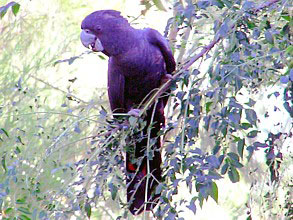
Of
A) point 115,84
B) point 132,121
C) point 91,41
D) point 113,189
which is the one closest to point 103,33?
point 91,41

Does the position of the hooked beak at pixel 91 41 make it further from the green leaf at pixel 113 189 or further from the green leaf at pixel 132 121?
the green leaf at pixel 113 189

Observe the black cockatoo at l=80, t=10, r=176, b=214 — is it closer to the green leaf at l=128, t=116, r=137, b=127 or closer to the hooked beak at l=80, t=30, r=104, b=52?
the hooked beak at l=80, t=30, r=104, b=52

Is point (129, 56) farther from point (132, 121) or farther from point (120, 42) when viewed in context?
point (132, 121)

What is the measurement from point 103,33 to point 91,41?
51 millimetres

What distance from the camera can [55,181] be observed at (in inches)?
109

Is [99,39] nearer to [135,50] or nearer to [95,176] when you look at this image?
[135,50]

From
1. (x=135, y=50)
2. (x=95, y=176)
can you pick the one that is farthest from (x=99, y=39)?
(x=95, y=176)

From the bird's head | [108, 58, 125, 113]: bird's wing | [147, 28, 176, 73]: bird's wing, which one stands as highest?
the bird's head

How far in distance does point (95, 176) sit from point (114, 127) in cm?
19

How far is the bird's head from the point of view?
6.89 feet

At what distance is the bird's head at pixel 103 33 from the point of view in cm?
210

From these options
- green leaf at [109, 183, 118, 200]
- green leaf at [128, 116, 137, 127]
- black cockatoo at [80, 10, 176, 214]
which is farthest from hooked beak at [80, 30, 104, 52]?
green leaf at [109, 183, 118, 200]

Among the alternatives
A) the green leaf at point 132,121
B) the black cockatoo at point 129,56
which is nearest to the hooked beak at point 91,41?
the black cockatoo at point 129,56

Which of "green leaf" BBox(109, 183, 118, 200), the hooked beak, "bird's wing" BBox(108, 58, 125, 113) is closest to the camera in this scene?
"green leaf" BBox(109, 183, 118, 200)
